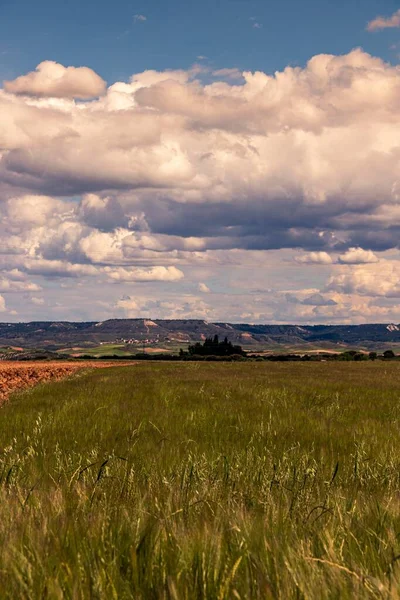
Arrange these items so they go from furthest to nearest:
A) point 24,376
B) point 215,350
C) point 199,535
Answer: point 215,350
point 24,376
point 199,535

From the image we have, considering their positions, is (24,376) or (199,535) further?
(24,376)

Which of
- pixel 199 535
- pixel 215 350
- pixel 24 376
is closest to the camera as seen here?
pixel 199 535

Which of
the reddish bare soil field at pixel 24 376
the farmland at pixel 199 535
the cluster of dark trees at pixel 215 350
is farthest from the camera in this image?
the cluster of dark trees at pixel 215 350

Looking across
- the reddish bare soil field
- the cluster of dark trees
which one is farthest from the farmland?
the cluster of dark trees

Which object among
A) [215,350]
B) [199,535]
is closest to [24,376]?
[199,535]

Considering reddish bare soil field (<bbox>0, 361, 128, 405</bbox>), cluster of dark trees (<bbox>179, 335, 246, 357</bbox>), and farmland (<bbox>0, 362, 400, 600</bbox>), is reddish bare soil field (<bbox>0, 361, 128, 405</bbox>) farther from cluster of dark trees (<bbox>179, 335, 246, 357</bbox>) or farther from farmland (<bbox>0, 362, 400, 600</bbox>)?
cluster of dark trees (<bbox>179, 335, 246, 357</bbox>)

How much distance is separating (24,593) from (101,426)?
7.80 metres

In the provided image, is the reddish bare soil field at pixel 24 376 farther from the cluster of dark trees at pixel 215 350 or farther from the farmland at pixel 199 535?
the cluster of dark trees at pixel 215 350

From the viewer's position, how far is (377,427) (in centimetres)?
A: 1005

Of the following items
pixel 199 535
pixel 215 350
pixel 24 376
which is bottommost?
pixel 215 350

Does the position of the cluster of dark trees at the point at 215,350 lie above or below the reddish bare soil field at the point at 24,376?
below

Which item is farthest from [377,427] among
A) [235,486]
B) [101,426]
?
[235,486]

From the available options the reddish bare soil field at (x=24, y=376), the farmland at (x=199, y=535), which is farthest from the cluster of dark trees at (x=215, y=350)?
the farmland at (x=199, y=535)

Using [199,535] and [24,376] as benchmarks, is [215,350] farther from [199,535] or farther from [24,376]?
[199,535]
